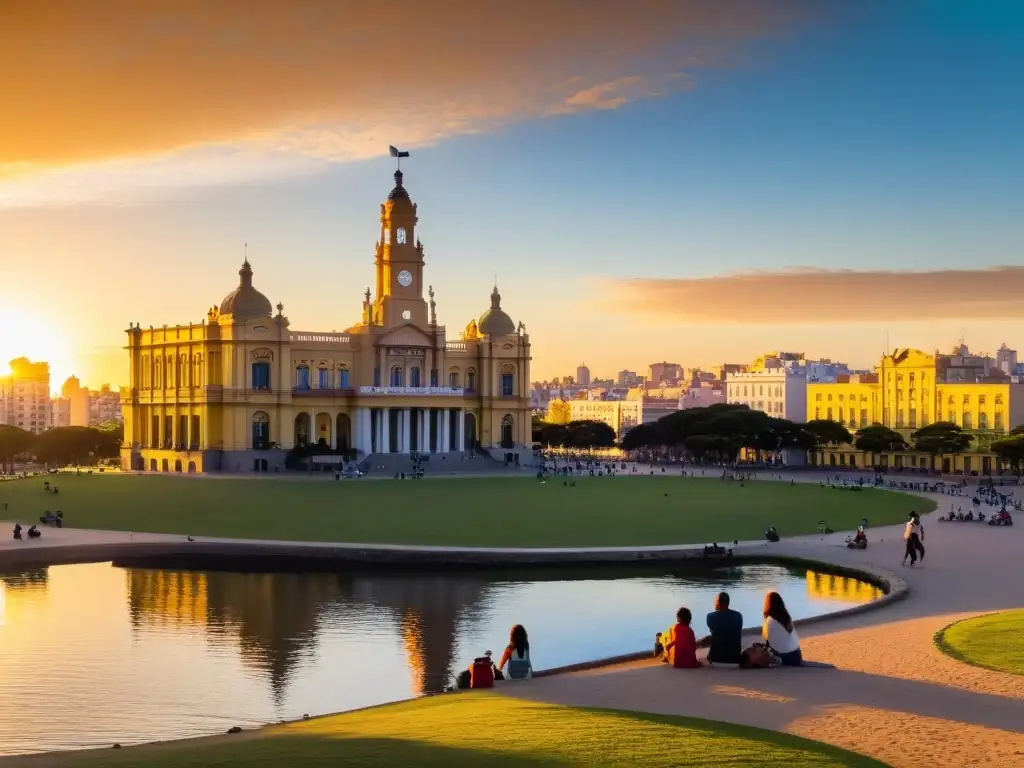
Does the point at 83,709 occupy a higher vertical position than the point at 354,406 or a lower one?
lower

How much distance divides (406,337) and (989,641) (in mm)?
81986

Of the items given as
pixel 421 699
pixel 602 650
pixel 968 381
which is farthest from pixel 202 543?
pixel 968 381

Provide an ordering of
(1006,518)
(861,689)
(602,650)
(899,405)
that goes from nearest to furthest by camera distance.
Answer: (861,689)
(602,650)
(1006,518)
(899,405)

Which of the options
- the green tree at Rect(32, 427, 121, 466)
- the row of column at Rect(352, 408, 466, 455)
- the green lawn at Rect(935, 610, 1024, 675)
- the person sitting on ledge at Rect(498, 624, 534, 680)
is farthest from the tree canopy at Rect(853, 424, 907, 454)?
the person sitting on ledge at Rect(498, 624, 534, 680)

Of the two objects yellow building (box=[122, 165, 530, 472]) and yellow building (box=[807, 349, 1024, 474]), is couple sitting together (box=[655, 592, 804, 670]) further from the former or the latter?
yellow building (box=[807, 349, 1024, 474])

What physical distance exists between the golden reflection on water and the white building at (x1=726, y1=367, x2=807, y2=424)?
113 metres

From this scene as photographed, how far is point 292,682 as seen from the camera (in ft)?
81.0

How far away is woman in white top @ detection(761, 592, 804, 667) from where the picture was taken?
19688mm

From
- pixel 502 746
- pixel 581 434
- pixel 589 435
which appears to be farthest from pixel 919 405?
pixel 502 746

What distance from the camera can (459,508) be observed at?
59.2m

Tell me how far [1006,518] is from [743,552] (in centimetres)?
1679

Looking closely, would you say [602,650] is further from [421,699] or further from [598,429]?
[598,429]

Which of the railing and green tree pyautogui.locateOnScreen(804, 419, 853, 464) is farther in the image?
green tree pyautogui.locateOnScreen(804, 419, 853, 464)

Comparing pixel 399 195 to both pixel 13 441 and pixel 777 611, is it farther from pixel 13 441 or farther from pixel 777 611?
pixel 777 611
